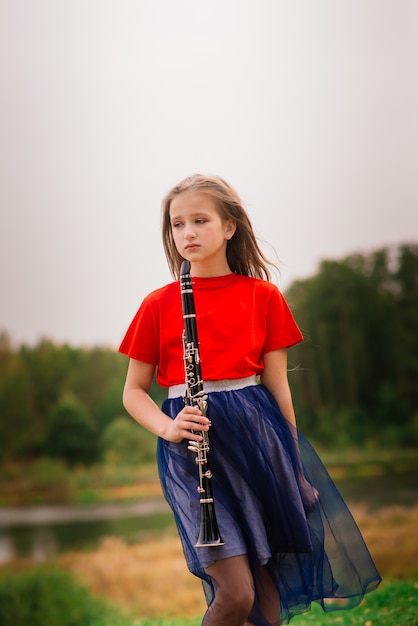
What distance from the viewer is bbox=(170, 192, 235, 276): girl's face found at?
78.7 inches

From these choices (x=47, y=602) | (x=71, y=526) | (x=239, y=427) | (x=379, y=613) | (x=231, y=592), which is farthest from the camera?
(x=71, y=526)

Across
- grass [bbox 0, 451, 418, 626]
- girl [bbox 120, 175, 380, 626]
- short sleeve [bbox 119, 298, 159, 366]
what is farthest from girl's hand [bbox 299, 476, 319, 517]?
grass [bbox 0, 451, 418, 626]

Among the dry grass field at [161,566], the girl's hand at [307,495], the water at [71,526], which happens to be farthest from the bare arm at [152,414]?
the water at [71,526]

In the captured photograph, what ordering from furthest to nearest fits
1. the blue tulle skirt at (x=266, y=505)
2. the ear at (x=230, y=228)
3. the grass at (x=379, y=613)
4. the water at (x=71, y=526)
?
the water at (x=71, y=526), the grass at (x=379, y=613), the ear at (x=230, y=228), the blue tulle skirt at (x=266, y=505)

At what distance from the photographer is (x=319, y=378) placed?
19.5 ft

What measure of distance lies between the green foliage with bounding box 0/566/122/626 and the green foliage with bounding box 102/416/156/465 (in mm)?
904

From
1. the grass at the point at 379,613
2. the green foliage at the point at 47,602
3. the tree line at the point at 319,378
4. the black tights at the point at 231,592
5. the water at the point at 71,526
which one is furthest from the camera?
the tree line at the point at 319,378

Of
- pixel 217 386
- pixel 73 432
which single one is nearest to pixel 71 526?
pixel 73 432

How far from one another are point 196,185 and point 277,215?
3.53 metres

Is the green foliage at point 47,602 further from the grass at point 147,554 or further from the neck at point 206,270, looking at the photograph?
the neck at point 206,270

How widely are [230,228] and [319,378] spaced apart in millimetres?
3966

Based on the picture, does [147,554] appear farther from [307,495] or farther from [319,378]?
[307,495]

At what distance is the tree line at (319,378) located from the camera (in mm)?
5820

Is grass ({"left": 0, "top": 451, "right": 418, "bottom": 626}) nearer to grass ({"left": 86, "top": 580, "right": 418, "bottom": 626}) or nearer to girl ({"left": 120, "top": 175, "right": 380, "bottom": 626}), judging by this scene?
grass ({"left": 86, "top": 580, "right": 418, "bottom": 626})
